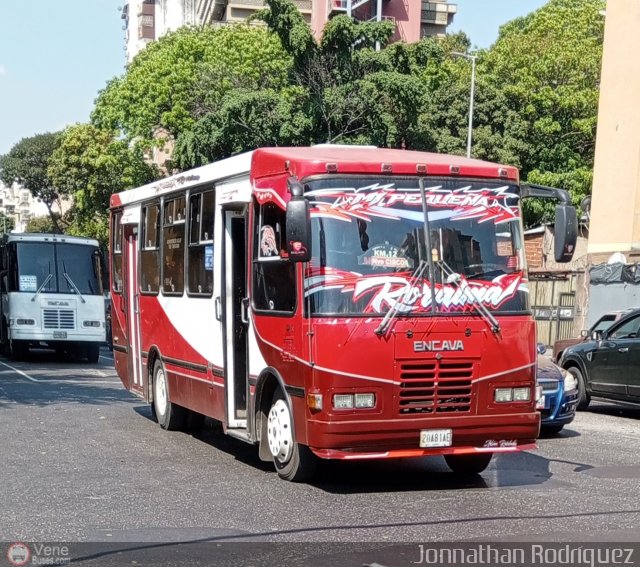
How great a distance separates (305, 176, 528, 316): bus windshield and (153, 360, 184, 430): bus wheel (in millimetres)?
4585

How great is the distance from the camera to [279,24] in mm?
37969

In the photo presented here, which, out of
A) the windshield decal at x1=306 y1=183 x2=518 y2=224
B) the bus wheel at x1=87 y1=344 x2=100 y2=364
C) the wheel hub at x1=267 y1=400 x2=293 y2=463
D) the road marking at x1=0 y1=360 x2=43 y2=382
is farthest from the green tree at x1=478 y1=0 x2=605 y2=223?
the wheel hub at x1=267 y1=400 x2=293 y2=463

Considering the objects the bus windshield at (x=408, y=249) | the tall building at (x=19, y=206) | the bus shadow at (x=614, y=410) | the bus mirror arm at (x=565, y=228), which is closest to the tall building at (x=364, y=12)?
the bus shadow at (x=614, y=410)

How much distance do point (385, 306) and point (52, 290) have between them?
1998cm

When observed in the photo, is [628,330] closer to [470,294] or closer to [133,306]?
[133,306]

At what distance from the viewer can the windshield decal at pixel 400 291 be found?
359 inches

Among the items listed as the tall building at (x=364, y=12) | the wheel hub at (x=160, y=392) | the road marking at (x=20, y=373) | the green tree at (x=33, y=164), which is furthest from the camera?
the green tree at (x=33, y=164)

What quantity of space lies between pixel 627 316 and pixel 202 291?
7674 millimetres

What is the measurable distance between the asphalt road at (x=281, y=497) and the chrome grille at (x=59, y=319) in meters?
14.0

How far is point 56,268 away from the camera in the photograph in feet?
91.6

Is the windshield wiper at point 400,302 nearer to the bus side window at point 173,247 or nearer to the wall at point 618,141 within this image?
the bus side window at point 173,247

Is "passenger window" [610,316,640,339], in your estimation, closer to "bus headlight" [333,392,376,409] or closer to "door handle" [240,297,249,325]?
"door handle" [240,297,249,325]

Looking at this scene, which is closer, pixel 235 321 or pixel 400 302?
pixel 400 302

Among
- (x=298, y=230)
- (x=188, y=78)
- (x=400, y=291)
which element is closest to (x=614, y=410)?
(x=400, y=291)
